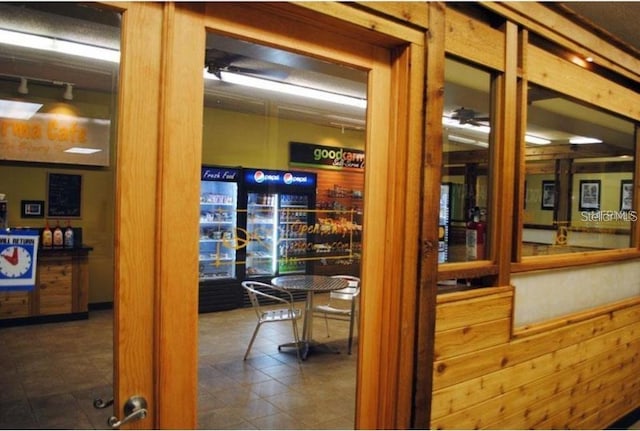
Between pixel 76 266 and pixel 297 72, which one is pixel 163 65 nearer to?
pixel 297 72

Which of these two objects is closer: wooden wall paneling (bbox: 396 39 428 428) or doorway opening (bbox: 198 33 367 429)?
wooden wall paneling (bbox: 396 39 428 428)

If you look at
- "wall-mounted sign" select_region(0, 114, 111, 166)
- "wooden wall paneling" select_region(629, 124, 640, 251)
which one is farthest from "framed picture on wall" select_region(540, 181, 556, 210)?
"wall-mounted sign" select_region(0, 114, 111, 166)

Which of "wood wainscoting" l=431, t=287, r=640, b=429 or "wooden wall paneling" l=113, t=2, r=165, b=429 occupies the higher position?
"wooden wall paneling" l=113, t=2, r=165, b=429

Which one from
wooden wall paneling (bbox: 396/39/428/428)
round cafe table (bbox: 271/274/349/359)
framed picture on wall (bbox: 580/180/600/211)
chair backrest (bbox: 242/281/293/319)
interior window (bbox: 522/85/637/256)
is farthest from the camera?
round cafe table (bbox: 271/274/349/359)

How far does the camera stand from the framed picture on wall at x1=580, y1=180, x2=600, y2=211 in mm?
3627

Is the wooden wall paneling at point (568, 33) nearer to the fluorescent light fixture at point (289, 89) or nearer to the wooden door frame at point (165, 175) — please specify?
the wooden door frame at point (165, 175)

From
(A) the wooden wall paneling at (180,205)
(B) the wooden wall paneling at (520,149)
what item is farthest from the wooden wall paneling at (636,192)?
(A) the wooden wall paneling at (180,205)

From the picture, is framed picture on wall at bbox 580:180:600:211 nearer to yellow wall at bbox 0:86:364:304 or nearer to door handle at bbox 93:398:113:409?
yellow wall at bbox 0:86:364:304

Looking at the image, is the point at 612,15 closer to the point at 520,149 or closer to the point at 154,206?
the point at 520,149

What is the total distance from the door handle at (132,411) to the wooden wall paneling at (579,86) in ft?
7.99

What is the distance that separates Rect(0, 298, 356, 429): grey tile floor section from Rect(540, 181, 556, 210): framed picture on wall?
1784mm

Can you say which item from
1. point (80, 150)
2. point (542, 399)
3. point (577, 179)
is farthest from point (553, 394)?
point (80, 150)

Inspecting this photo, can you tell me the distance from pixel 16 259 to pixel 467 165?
2094mm

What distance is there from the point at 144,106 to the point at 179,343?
739 mm
